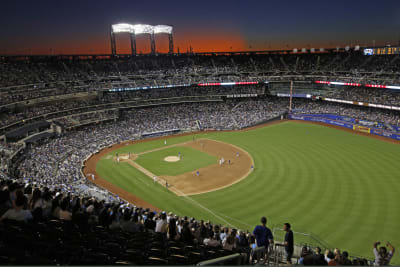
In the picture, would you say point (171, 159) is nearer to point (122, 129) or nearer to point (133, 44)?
point (122, 129)

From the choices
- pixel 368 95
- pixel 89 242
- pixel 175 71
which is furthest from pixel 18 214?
pixel 175 71

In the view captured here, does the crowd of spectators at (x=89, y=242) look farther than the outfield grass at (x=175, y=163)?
No

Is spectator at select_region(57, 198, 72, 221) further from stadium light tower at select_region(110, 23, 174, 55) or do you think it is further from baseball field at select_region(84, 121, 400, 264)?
stadium light tower at select_region(110, 23, 174, 55)

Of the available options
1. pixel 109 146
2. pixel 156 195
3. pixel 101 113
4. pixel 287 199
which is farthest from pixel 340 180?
pixel 101 113

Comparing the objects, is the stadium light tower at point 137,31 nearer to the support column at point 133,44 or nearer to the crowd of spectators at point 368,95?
the support column at point 133,44

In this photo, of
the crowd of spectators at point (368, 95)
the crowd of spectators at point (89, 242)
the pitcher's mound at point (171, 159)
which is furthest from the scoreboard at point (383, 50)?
→ the crowd of spectators at point (89, 242)

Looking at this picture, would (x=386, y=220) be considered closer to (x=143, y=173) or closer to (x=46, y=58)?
(x=143, y=173)

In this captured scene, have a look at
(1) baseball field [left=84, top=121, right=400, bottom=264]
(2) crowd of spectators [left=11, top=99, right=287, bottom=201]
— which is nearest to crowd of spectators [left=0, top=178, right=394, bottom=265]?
(1) baseball field [left=84, top=121, right=400, bottom=264]
